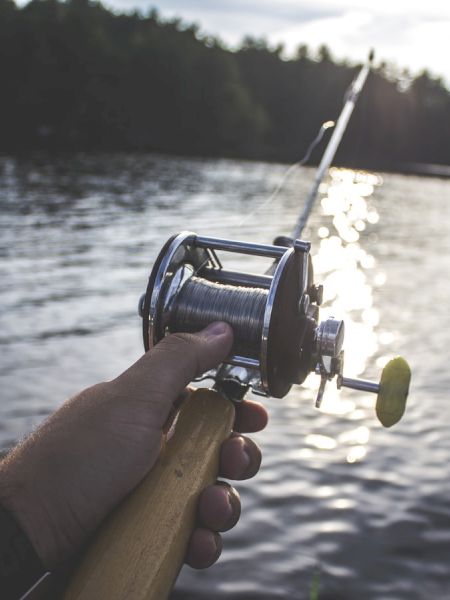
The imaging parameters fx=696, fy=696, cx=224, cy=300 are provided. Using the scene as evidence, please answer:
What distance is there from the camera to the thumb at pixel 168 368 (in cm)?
204

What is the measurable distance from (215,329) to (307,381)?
6415mm

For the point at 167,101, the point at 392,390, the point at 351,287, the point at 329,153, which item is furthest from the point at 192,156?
the point at 392,390

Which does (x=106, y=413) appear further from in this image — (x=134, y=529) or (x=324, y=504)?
(x=324, y=504)

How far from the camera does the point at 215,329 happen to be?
2.30m

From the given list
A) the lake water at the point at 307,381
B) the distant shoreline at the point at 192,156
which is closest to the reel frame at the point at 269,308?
the lake water at the point at 307,381

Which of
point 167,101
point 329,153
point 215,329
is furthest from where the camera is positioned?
point 167,101

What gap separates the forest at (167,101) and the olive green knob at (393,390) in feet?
179

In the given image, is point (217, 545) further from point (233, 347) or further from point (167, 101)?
point (167, 101)

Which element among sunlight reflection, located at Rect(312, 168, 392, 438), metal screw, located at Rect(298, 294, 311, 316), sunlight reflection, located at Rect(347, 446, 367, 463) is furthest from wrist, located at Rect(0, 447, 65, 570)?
sunlight reflection, located at Rect(347, 446, 367, 463)

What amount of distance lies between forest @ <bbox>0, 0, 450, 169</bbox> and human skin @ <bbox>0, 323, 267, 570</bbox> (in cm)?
5447

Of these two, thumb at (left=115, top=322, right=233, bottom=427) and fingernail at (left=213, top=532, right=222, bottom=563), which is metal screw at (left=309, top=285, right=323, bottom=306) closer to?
thumb at (left=115, top=322, right=233, bottom=427)

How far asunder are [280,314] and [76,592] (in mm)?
1021

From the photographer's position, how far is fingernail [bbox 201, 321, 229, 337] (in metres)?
2.28

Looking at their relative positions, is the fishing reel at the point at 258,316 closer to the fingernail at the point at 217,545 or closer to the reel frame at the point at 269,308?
the reel frame at the point at 269,308
